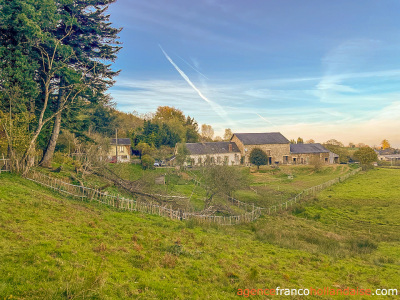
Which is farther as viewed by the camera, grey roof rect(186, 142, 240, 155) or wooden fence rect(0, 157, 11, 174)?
grey roof rect(186, 142, 240, 155)

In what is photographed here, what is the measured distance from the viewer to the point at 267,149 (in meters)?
66.8

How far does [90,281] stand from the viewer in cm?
657

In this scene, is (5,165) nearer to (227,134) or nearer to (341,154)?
(341,154)

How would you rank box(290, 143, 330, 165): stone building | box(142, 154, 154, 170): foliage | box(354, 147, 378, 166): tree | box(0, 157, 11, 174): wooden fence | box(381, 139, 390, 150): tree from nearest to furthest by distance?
box(0, 157, 11, 174): wooden fence → box(142, 154, 154, 170): foliage → box(354, 147, 378, 166): tree → box(290, 143, 330, 165): stone building → box(381, 139, 390, 150): tree

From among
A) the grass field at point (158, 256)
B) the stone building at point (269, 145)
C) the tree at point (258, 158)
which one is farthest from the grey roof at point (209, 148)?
the grass field at point (158, 256)

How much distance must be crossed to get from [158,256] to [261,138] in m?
61.5

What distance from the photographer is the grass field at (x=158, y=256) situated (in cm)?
689

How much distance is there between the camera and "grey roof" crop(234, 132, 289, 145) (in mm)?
66431

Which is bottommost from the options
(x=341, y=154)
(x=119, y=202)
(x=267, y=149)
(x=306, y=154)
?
(x=119, y=202)

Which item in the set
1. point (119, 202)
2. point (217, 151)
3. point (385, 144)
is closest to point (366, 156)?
point (217, 151)

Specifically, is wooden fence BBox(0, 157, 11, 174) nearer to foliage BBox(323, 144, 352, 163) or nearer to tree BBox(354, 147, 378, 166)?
tree BBox(354, 147, 378, 166)

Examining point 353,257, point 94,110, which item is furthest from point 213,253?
point 94,110

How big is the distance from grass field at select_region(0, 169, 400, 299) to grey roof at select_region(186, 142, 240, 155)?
130 ft

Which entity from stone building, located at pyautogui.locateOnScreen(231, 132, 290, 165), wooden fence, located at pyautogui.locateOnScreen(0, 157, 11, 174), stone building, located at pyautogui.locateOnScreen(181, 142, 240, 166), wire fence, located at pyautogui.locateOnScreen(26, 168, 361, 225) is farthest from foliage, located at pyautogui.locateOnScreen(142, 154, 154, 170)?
wooden fence, located at pyautogui.locateOnScreen(0, 157, 11, 174)
